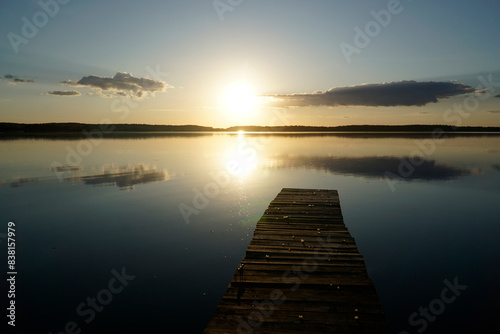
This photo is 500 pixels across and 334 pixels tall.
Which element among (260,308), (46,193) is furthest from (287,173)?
(260,308)

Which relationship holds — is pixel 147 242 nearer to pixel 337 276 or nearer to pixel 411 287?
pixel 337 276

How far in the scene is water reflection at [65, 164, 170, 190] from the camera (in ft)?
88.0

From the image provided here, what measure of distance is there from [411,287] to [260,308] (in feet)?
19.4

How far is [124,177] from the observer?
29781 millimetres

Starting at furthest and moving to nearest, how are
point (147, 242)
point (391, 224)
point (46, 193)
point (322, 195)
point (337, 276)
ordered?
1. point (46, 193)
2. point (322, 195)
3. point (391, 224)
4. point (147, 242)
5. point (337, 276)

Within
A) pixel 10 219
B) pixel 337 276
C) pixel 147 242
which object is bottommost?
pixel 10 219

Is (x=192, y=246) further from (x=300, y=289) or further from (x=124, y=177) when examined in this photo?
(x=124, y=177)

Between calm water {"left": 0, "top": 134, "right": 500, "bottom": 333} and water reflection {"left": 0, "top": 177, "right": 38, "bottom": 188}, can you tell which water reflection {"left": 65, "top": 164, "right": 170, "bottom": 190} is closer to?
calm water {"left": 0, "top": 134, "right": 500, "bottom": 333}

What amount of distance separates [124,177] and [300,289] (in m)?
25.9

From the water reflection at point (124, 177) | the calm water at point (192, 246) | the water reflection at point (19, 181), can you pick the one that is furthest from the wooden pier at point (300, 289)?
the water reflection at point (19, 181)

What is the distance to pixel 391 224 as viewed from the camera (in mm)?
16359

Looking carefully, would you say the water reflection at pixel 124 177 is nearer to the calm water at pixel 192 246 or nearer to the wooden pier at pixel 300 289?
the calm water at pixel 192 246

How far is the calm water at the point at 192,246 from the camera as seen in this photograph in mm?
8586

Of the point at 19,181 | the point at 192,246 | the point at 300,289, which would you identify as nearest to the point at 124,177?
the point at 19,181
